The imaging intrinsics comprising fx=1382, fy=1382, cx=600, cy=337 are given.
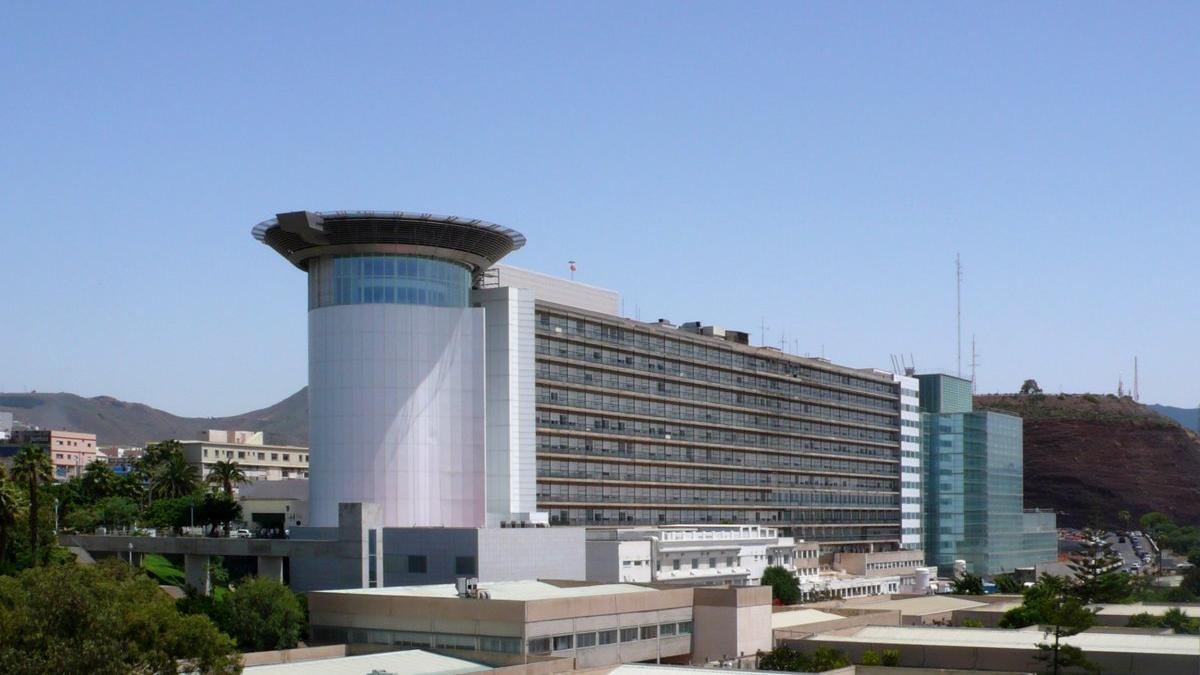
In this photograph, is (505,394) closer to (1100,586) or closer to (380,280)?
(380,280)

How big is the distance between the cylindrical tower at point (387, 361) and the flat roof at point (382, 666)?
3896 centimetres

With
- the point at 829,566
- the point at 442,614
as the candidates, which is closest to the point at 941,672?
the point at 442,614

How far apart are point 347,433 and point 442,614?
38.0 meters

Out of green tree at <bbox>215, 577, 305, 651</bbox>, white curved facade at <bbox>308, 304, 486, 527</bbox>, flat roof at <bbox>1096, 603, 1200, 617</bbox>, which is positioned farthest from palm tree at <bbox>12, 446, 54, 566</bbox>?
flat roof at <bbox>1096, 603, 1200, 617</bbox>

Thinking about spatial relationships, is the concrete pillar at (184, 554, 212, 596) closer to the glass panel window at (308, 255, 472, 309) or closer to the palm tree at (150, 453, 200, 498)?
the glass panel window at (308, 255, 472, 309)

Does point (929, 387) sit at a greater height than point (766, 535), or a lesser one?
greater

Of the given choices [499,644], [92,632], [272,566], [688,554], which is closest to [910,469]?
[688,554]

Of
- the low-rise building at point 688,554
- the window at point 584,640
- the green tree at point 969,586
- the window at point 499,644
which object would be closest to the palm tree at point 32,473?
the low-rise building at point 688,554

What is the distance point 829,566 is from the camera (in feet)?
555

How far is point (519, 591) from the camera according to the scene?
8294cm

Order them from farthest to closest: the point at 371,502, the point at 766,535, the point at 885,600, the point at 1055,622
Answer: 1. the point at 766,535
2. the point at 885,600
3. the point at 371,502
4. the point at 1055,622

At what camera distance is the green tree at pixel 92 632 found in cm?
4759

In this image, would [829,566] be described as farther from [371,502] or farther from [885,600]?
[371,502]

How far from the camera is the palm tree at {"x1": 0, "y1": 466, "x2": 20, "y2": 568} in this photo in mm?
101812
